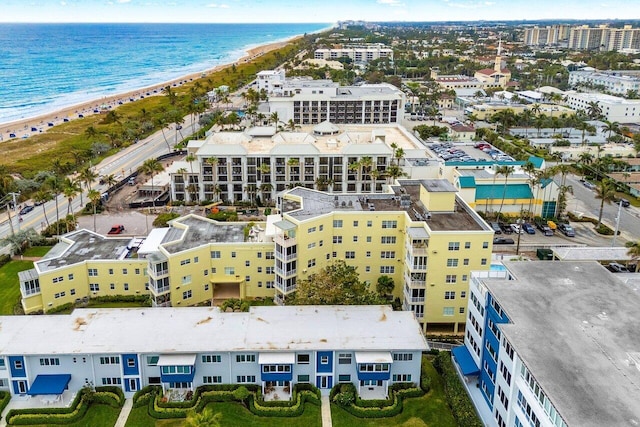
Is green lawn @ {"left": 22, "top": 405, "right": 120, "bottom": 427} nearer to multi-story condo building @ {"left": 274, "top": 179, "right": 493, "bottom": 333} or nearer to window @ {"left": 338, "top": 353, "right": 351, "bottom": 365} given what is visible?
window @ {"left": 338, "top": 353, "right": 351, "bottom": 365}

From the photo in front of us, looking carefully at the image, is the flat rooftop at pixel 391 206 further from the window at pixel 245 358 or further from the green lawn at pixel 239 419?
the green lawn at pixel 239 419

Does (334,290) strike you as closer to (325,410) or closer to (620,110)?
(325,410)

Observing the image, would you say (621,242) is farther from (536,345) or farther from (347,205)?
(536,345)

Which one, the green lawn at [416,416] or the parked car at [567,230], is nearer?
the green lawn at [416,416]

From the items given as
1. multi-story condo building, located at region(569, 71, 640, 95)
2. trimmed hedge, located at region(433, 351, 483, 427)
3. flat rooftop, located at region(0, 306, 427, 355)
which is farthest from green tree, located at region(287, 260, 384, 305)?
multi-story condo building, located at region(569, 71, 640, 95)

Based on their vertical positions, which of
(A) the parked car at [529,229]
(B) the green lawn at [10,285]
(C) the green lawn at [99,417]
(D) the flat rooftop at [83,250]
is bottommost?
(C) the green lawn at [99,417]

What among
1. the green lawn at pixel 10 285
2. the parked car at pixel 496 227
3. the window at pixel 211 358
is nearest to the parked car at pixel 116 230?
the green lawn at pixel 10 285

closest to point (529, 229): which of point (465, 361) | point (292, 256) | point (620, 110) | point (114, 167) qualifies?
point (465, 361)

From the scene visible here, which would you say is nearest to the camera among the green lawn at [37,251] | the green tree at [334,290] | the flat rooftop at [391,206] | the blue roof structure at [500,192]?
the green tree at [334,290]
